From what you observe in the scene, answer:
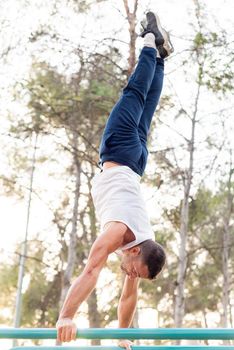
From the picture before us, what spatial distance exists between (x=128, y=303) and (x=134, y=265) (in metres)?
0.44

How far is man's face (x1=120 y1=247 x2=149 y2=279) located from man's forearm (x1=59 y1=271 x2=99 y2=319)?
276 millimetres

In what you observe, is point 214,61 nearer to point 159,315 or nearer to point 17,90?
point 17,90

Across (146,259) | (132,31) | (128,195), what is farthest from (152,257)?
(132,31)

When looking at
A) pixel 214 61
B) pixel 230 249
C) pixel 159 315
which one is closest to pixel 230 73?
pixel 214 61

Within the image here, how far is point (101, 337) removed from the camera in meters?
2.48

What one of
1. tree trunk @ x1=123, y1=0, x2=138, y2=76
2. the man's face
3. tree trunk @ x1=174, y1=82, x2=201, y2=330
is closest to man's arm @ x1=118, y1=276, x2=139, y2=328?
the man's face

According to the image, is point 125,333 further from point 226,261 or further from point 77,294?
point 226,261

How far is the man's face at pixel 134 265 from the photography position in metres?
3.11

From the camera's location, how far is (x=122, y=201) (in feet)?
10.7

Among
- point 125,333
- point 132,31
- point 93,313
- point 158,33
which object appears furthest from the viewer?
point 93,313

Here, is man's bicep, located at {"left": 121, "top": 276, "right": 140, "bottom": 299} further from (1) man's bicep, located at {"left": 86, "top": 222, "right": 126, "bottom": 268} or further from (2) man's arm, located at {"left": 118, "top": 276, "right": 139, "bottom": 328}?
(1) man's bicep, located at {"left": 86, "top": 222, "right": 126, "bottom": 268}

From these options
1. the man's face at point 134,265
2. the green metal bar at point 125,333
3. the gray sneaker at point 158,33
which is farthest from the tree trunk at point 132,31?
the green metal bar at point 125,333

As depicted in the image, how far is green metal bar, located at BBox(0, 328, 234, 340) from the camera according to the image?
2473 millimetres

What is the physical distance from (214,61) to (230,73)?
36 centimetres
